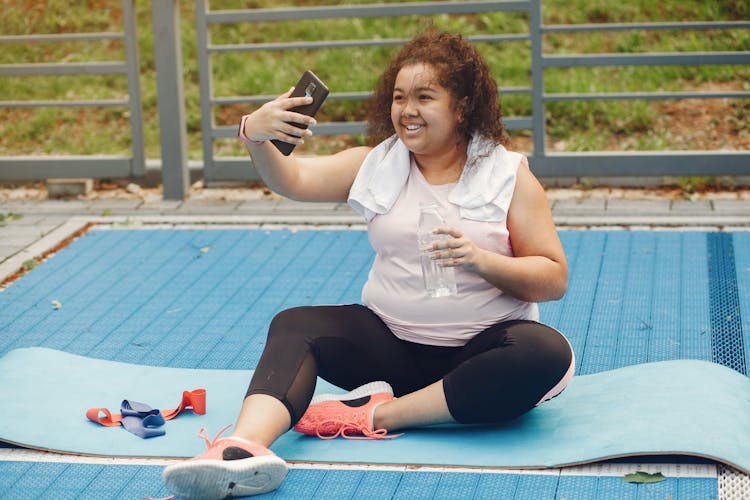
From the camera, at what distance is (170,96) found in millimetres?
7660

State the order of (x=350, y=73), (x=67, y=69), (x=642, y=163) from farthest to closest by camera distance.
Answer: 1. (x=350, y=73)
2. (x=67, y=69)
3. (x=642, y=163)

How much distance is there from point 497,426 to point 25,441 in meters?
1.54

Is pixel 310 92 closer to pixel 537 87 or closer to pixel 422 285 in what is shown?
pixel 422 285

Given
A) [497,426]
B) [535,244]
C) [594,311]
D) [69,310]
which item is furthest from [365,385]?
[69,310]

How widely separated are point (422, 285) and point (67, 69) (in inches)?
190

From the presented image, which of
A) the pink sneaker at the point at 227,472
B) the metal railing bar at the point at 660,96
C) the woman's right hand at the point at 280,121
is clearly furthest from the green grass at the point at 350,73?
the pink sneaker at the point at 227,472

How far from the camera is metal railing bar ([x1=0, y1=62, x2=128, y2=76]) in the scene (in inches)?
304

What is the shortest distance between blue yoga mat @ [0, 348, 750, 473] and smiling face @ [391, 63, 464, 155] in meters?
0.95

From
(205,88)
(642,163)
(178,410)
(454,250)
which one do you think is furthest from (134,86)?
(454,250)

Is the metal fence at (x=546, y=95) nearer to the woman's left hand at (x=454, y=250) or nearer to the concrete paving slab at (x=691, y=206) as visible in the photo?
the concrete paving slab at (x=691, y=206)

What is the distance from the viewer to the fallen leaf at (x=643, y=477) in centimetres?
347

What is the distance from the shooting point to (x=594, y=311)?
17.3 feet

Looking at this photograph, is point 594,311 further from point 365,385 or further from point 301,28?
point 301,28

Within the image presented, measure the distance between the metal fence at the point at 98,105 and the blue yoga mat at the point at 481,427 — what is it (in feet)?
11.2
